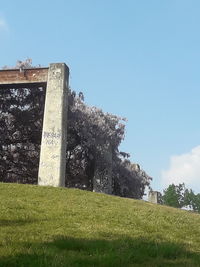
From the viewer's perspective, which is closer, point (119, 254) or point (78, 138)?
point (119, 254)

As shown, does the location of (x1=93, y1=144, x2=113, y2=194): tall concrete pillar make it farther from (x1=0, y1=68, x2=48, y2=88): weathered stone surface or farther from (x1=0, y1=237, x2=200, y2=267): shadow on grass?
(x1=0, y1=237, x2=200, y2=267): shadow on grass

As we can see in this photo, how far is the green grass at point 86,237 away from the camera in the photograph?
22.3 ft

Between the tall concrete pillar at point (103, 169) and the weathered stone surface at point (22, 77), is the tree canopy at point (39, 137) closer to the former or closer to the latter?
the tall concrete pillar at point (103, 169)

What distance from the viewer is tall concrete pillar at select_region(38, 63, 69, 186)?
23656 millimetres

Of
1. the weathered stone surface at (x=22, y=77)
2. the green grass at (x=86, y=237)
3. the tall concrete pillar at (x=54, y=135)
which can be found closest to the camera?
the green grass at (x=86, y=237)

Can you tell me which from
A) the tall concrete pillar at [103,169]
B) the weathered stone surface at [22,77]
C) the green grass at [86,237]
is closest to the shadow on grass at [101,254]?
the green grass at [86,237]

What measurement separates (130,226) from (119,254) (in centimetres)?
377

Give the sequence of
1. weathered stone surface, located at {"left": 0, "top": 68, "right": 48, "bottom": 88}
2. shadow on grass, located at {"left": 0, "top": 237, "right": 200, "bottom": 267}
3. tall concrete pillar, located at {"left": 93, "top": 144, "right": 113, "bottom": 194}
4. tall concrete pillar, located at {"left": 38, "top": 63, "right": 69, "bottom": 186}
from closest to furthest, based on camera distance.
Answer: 1. shadow on grass, located at {"left": 0, "top": 237, "right": 200, "bottom": 267}
2. tall concrete pillar, located at {"left": 38, "top": 63, "right": 69, "bottom": 186}
3. weathered stone surface, located at {"left": 0, "top": 68, "right": 48, "bottom": 88}
4. tall concrete pillar, located at {"left": 93, "top": 144, "right": 113, "bottom": 194}

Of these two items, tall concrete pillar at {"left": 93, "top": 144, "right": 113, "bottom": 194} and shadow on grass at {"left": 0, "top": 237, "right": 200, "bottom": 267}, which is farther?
tall concrete pillar at {"left": 93, "top": 144, "right": 113, "bottom": 194}

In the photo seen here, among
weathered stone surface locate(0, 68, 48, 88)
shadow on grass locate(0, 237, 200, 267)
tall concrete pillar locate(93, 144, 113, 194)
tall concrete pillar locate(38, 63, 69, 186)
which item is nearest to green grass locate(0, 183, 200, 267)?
shadow on grass locate(0, 237, 200, 267)

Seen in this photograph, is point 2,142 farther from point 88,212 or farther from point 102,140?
point 88,212

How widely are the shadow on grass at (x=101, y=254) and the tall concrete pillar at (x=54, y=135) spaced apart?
1512cm

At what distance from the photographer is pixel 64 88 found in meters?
24.7

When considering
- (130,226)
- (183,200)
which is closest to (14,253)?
(130,226)
